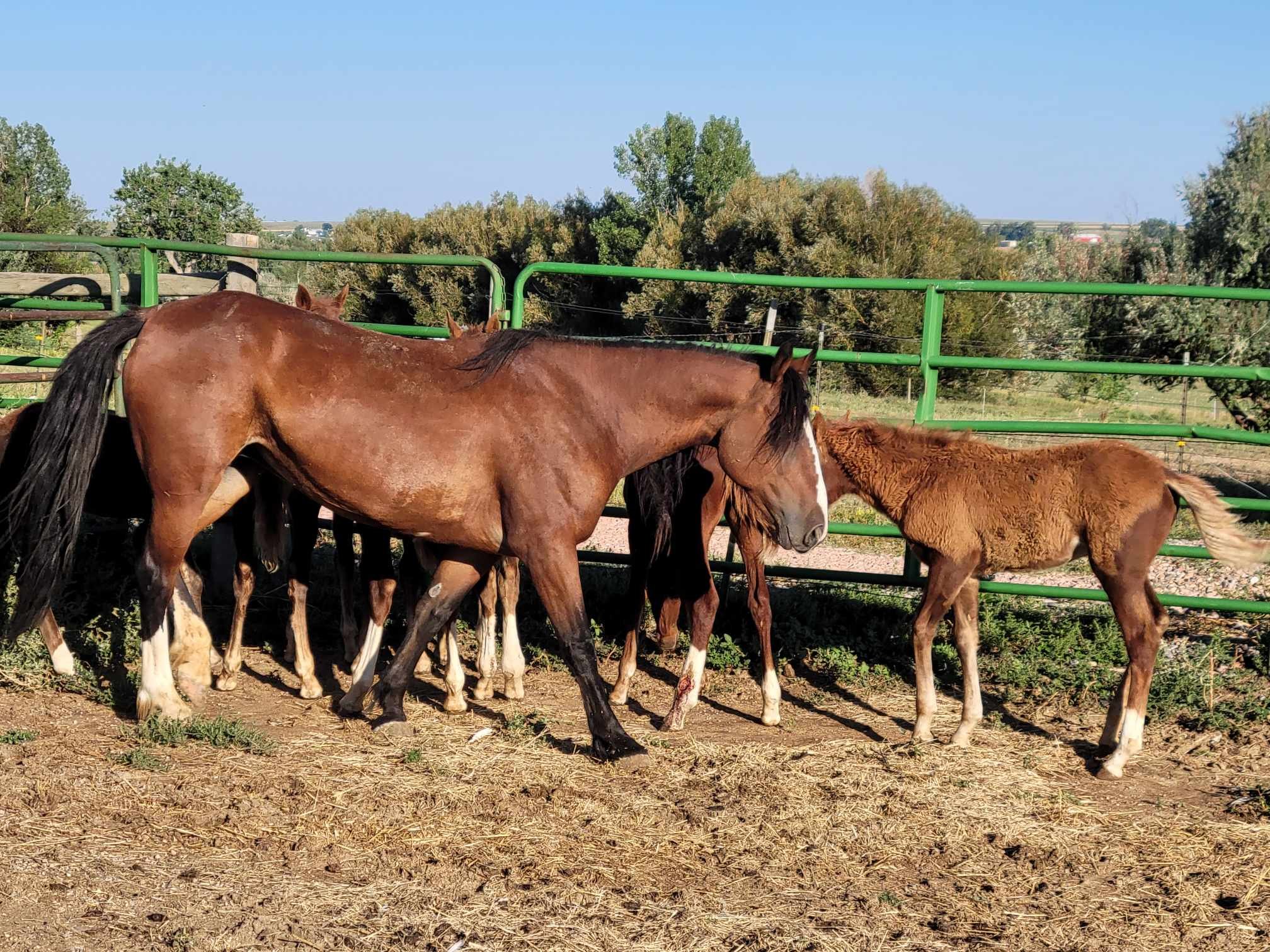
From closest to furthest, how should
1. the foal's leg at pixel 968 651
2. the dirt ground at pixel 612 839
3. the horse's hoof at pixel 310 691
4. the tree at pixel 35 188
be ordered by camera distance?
the dirt ground at pixel 612 839 < the foal's leg at pixel 968 651 < the horse's hoof at pixel 310 691 < the tree at pixel 35 188

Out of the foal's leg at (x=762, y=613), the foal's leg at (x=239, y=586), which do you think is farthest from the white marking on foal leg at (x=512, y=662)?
the foal's leg at (x=239, y=586)

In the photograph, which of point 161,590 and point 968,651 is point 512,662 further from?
point 968,651

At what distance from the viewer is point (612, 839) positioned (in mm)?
4020

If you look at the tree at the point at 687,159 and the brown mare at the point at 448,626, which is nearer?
the brown mare at the point at 448,626

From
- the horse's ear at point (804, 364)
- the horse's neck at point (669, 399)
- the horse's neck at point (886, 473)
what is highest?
the horse's ear at point (804, 364)

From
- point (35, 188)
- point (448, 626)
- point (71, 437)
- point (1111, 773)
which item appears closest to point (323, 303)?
point (71, 437)

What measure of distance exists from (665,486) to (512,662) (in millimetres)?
1192

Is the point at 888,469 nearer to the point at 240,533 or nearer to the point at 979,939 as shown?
the point at 979,939

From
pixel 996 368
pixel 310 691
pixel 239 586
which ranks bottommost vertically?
pixel 310 691

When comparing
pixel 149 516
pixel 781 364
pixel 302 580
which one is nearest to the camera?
pixel 781 364

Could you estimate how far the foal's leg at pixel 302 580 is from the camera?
5.75 m

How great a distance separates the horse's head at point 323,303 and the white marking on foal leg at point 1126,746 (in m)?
4.55

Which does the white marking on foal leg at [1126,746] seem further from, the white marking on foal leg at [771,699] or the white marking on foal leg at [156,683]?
the white marking on foal leg at [156,683]

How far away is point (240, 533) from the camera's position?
5.88m
